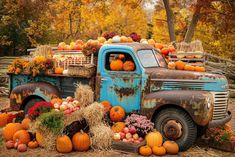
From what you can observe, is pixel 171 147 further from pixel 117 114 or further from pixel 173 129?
pixel 117 114

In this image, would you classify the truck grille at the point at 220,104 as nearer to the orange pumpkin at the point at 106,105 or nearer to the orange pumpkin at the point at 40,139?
the orange pumpkin at the point at 106,105

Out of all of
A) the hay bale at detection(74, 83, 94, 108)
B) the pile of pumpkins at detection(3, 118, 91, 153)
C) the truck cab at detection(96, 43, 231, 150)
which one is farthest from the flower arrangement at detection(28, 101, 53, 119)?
the truck cab at detection(96, 43, 231, 150)

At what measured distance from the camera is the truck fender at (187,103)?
7137 mm

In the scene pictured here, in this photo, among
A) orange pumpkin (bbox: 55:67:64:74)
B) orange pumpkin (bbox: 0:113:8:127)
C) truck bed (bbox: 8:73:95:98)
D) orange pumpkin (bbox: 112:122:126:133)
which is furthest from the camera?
orange pumpkin (bbox: 55:67:64:74)

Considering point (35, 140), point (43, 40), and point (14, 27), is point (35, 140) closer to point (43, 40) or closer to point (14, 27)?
point (14, 27)

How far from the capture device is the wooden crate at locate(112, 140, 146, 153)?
7.08 m

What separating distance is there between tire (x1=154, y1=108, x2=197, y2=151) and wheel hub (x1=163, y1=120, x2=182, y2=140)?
0.07 m

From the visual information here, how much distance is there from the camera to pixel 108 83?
8.35 meters

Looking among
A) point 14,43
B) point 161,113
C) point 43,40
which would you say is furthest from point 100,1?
point 161,113

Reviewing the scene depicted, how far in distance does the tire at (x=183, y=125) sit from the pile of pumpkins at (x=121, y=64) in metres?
1.31

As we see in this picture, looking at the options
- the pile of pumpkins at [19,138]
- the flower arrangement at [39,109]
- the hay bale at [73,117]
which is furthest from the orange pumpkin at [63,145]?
the flower arrangement at [39,109]

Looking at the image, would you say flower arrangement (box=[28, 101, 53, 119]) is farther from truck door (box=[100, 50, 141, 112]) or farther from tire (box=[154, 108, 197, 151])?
tire (box=[154, 108, 197, 151])

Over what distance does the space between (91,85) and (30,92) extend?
161 centimetres

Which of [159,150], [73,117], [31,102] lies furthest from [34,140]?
[159,150]
